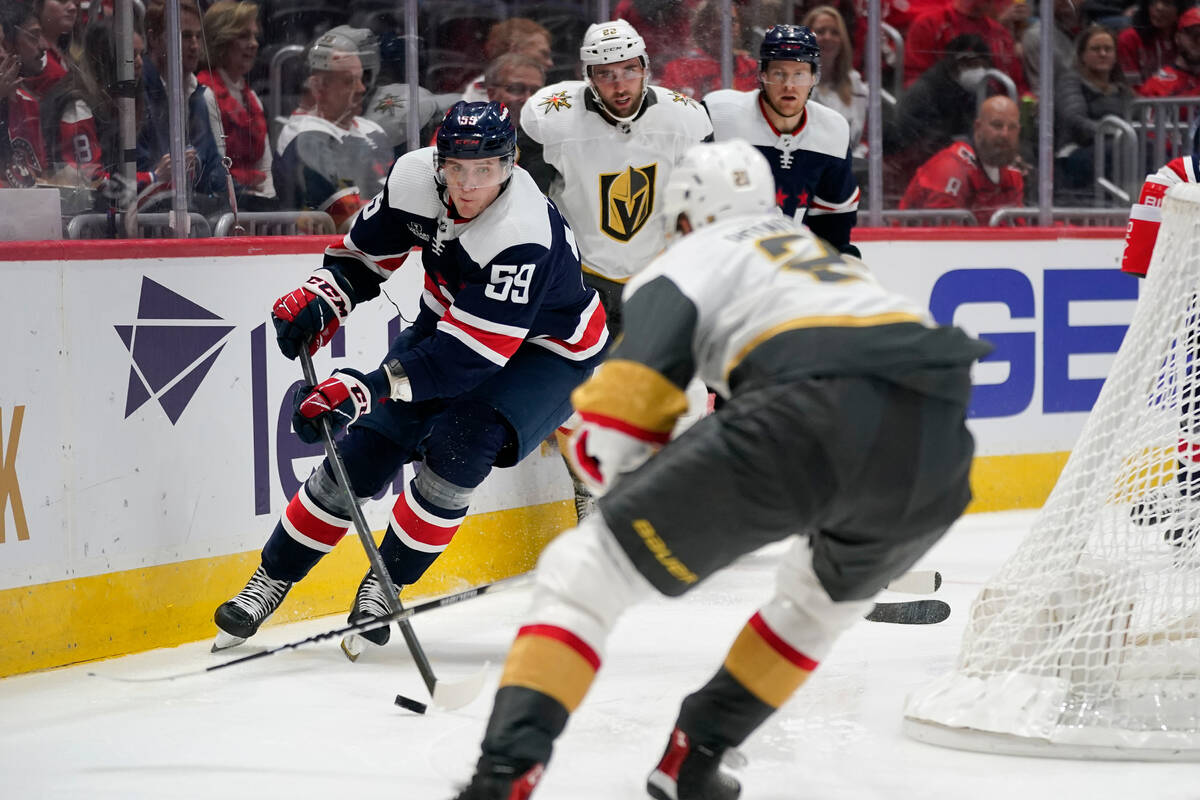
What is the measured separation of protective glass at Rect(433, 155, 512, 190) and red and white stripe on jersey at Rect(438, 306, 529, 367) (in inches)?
9.8

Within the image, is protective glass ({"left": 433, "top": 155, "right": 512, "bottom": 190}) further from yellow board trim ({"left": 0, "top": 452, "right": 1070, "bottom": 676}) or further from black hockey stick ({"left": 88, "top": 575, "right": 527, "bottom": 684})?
yellow board trim ({"left": 0, "top": 452, "right": 1070, "bottom": 676})

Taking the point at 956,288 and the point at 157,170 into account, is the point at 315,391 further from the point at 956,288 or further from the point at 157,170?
the point at 956,288

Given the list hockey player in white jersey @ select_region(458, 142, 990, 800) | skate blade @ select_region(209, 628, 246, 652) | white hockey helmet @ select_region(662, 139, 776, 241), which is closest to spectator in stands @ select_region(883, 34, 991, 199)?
skate blade @ select_region(209, 628, 246, 652)

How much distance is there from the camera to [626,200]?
4.05 m

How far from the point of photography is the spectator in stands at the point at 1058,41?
5.35 metres

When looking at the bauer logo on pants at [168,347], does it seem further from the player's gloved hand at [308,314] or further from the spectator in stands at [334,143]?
the spectator in stands at [334,143]

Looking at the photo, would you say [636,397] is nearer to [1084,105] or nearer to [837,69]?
[837,69]

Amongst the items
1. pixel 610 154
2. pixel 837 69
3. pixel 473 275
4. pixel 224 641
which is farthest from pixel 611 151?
pixel 224 641

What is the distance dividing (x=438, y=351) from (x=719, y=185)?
116 cm

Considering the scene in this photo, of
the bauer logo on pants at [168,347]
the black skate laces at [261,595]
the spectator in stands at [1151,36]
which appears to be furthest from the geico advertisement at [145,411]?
the spectator in stands at [1151,36]

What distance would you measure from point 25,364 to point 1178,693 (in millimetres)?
2172

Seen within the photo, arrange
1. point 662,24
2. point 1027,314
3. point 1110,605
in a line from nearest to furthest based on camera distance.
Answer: point 1110,605 → point 662,24 → point 1027,314

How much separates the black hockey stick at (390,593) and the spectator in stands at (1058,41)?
321 cm

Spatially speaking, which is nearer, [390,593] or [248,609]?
[390,593]
